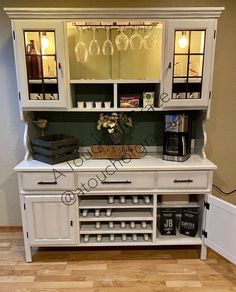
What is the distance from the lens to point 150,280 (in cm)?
204

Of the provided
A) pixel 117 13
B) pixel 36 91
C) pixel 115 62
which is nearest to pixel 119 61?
pixel 115 62

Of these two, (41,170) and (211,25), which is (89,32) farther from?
(41,170)

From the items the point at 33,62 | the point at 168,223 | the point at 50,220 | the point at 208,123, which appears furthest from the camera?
the point at 208,123

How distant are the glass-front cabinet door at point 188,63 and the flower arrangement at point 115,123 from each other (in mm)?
368

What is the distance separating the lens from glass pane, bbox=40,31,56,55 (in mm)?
2005

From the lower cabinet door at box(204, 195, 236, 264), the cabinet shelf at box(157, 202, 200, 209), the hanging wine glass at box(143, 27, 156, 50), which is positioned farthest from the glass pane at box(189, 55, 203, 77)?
the cabinet shelf at box(157, 202, 200, 209)

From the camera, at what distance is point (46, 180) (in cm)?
209

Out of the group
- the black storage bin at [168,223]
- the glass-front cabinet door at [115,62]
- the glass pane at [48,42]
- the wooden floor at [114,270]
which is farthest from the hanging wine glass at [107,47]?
the wooden floor at [114,270]

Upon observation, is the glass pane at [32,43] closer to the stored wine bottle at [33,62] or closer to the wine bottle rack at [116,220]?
the stored wine bottle at [33,62]

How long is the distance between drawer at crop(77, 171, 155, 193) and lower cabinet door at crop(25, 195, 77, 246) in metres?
0.22

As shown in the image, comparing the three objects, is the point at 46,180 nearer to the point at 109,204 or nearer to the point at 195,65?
the point at 109,204

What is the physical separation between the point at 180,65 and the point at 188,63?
0.21 ft

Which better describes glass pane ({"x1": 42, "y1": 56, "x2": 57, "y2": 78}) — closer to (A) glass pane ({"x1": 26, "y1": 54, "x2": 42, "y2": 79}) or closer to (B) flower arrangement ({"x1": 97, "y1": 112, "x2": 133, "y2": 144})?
(A) glass pane ({"x1": 26, "y1": 54, "x2": 42, "y2": 79})

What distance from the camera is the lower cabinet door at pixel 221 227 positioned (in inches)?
77.1
